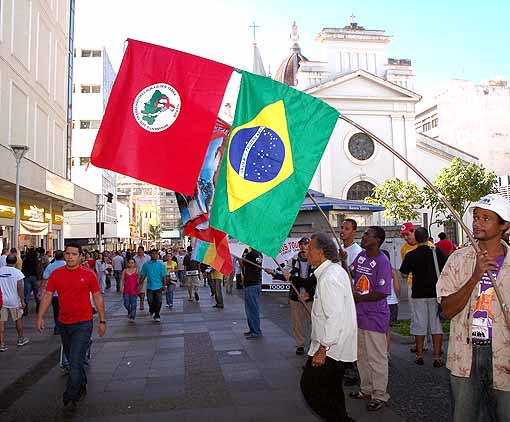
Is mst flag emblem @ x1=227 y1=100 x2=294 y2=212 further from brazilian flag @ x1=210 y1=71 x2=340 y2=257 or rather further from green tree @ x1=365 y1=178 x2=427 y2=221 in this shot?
green tree @ x1=365 y1=178 x2=427 y2=221

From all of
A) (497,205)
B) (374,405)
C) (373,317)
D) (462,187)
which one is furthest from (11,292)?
(462,187)

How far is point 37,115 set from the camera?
2528 cm

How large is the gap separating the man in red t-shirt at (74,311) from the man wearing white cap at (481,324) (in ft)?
14.2

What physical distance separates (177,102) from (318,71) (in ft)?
151

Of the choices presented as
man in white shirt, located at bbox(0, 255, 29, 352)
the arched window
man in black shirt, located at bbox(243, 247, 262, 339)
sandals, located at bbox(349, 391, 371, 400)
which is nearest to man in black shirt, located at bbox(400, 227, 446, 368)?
sandals, located at bbox(349, 391, 371, 400)

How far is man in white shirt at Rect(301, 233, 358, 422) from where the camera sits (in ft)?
13.9

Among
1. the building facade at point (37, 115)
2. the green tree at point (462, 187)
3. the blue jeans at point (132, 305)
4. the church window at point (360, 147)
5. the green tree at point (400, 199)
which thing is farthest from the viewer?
the church window at point (360, 147)

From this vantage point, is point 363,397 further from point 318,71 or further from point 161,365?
point 318,71

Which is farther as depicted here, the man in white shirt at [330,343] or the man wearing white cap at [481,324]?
the man in white shirt at [330,343]

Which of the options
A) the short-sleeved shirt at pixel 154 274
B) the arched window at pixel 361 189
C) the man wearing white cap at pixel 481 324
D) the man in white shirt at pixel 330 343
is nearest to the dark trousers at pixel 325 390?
the man in white shirt at pixel 330 343

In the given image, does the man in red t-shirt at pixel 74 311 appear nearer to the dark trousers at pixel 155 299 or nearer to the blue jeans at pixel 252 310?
the blue jeans at pixel 252 310

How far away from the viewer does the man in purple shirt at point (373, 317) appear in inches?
227

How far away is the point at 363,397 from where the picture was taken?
20.1ft

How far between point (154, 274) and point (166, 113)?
8308 mm
